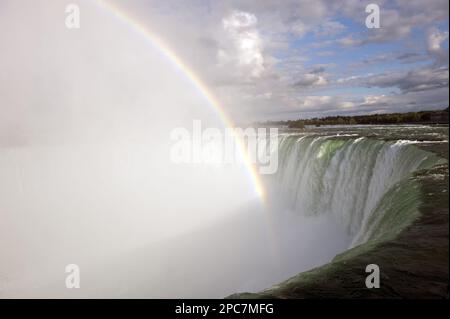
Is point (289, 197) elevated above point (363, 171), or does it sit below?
below

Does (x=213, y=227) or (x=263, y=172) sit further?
(x=263, y=172)

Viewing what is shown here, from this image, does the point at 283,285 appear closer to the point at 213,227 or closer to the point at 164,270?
the point at 164,270

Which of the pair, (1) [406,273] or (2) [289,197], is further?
(2) [289,197]

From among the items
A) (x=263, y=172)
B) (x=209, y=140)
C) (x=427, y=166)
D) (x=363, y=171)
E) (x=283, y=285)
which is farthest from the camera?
(x=209, y=140)

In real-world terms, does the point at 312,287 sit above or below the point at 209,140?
below

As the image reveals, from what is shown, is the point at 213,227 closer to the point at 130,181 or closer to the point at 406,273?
the point at 406,273

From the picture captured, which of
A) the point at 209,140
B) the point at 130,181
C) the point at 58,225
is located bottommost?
the point at 58,225

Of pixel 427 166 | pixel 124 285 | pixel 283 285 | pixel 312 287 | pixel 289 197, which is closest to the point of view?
pixel 312 287
